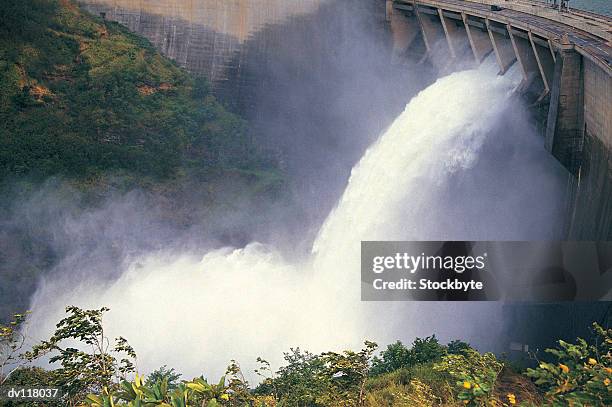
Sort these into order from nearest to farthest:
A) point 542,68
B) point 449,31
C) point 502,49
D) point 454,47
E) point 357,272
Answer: point 357,272
point 542,68
point 502,49
point 454,47
point 449,31

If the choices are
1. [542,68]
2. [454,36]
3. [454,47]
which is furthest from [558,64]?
[454,36]

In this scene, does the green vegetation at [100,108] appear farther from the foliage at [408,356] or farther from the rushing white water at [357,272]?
the foliage at [408,356]

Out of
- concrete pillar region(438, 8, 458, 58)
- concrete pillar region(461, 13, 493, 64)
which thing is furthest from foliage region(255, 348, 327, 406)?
concrete pillar region(438, 8, 458, 58)

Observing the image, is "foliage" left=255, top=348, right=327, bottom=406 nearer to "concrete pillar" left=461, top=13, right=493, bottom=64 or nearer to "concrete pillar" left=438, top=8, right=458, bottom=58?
"concrete pillar" left=461, top=13, right=493, bottom=64

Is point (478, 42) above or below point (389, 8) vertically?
below

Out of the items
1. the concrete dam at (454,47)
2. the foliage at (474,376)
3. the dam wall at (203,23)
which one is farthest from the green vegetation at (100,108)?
the foliage at (474,376)

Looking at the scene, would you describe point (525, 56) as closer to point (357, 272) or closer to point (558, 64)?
point (558, 64)

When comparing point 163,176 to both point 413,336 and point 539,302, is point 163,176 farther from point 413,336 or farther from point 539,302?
point 539,302
